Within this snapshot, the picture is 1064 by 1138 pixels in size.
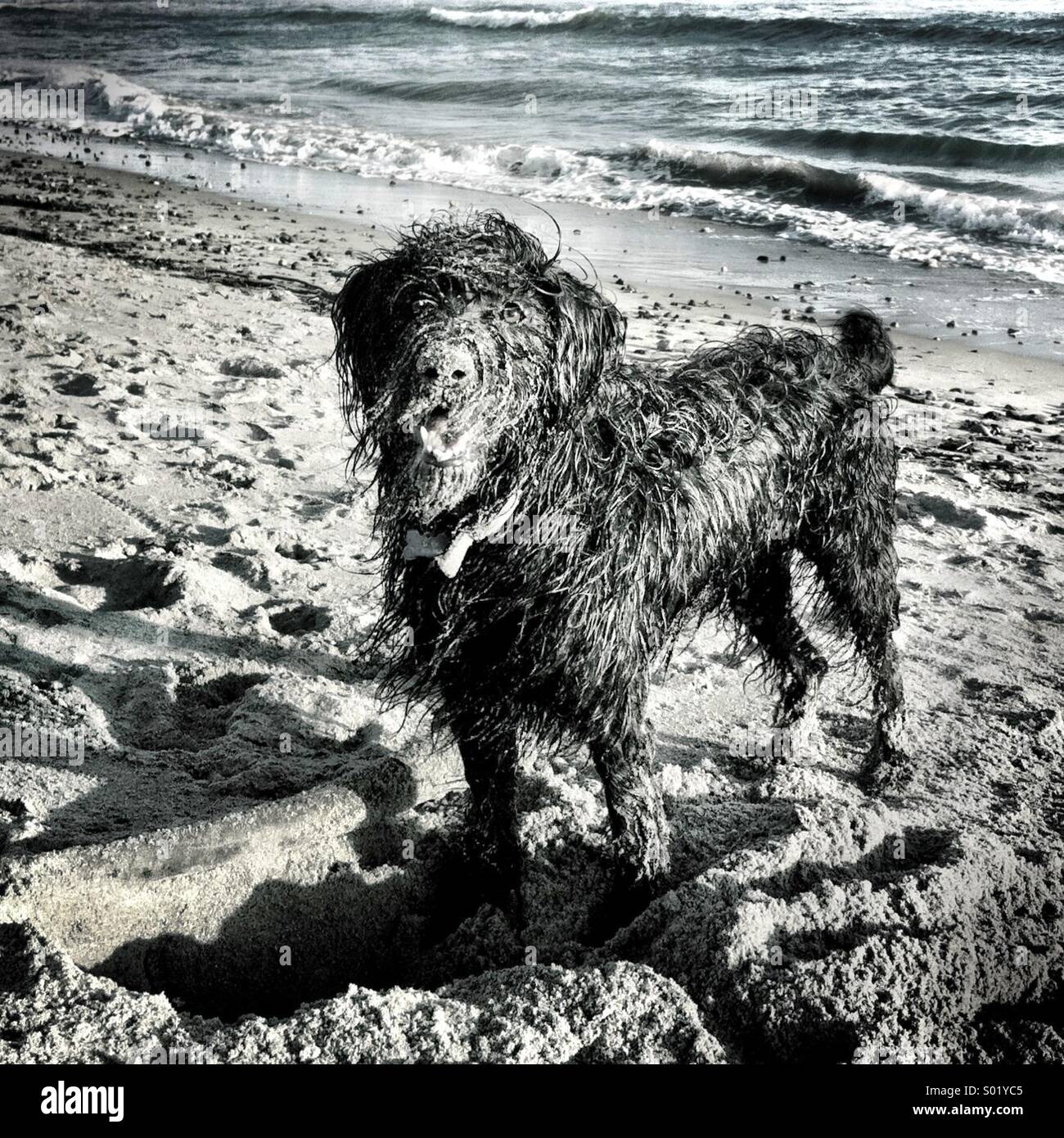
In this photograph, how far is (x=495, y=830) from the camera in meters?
3.45

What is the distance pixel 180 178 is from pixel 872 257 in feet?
34.3

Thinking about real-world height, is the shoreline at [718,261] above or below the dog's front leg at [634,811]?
above

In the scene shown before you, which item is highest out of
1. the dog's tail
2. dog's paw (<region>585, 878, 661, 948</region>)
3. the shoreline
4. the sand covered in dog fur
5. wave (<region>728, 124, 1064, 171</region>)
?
wave (<region>728, 124, 1064, 171</region>)

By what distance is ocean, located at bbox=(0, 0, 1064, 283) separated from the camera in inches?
535

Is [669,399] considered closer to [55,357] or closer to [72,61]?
[55,357]

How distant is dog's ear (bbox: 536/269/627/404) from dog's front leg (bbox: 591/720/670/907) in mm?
1165

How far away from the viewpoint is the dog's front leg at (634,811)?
126 inches

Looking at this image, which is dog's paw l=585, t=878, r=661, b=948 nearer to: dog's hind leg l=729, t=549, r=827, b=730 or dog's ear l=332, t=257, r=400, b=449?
dog's hind leg l=729, t=549, r=827, b=730

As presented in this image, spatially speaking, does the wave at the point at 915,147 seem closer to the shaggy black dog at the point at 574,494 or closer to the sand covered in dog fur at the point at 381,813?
the sand covered in dog fur at the point at 381,813

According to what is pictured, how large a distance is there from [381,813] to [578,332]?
198 centimetres

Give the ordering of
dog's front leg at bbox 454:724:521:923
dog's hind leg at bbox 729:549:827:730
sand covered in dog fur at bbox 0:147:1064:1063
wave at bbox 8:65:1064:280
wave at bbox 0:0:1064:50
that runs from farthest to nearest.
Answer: wave at bbox 0:0:1064:50
wave at bbox 8:65:1064:280
dog's hind leg at bbox 729:549:827:730
dog's front leg at bbox 454:724:521:923
sand covered in dog fur at bbox 0:147:1064:1063

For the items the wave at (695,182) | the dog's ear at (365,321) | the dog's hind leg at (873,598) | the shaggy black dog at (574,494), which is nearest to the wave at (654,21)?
the wave at (695,182)

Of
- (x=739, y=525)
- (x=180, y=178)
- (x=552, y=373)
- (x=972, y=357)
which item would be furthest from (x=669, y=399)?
(x=180, y=178)

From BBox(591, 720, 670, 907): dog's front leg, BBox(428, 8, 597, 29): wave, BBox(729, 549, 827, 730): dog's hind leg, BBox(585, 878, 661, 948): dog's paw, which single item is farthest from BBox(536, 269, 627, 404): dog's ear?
BBox(428, 8, 597, 29): wave
